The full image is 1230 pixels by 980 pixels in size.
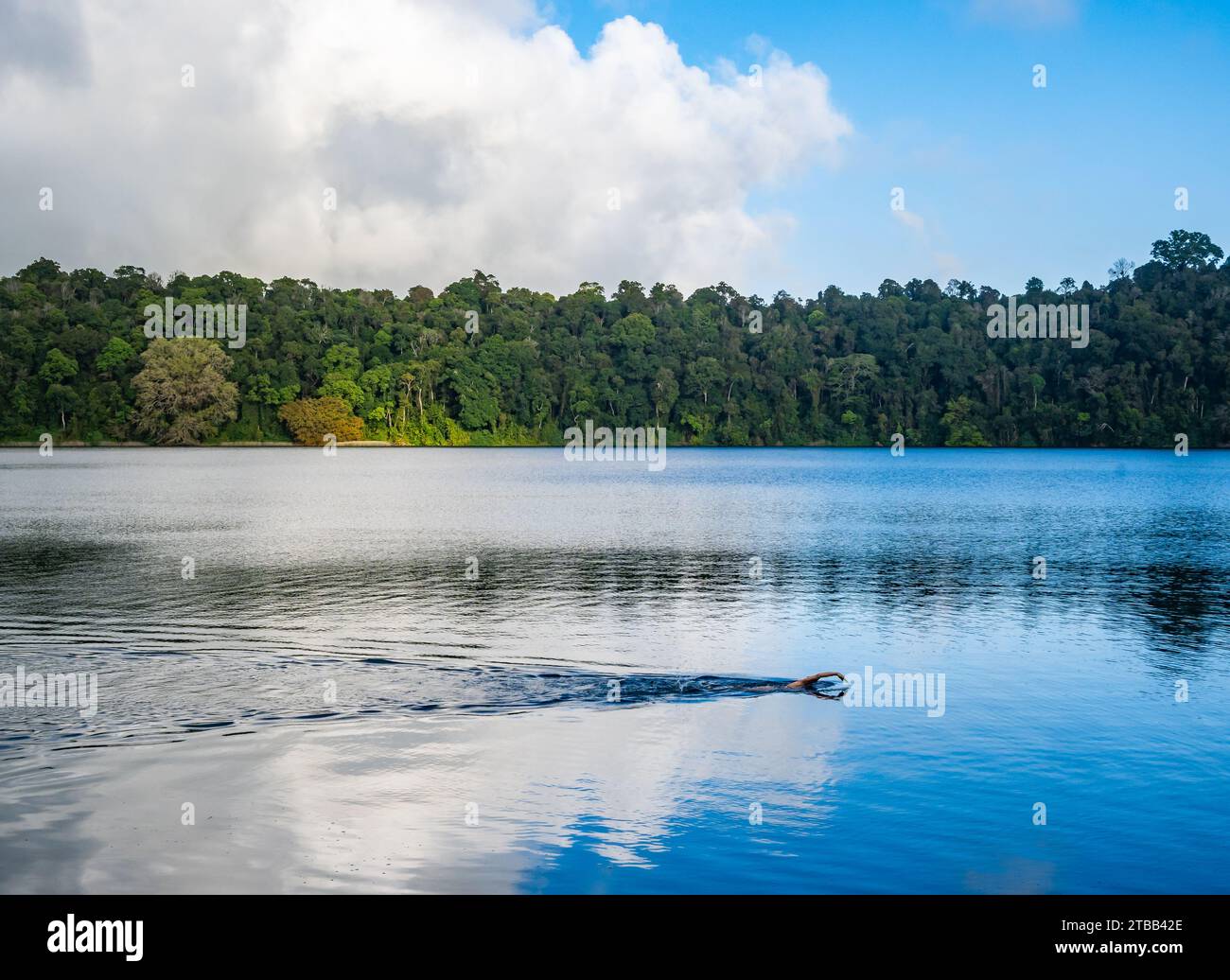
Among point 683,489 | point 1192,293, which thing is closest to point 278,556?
point 683,489

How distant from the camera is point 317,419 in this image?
6870 inches

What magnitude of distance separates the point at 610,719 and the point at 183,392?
157 meters

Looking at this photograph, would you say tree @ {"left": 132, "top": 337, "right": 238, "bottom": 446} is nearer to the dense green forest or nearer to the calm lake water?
the dense green forest

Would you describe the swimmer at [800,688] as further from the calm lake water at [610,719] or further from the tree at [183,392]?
the tree at [183,392]

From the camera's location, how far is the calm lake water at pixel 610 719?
11.4 meters

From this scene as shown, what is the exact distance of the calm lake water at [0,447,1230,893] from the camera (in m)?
Answer: 11.4

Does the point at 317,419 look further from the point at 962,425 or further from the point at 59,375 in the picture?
the point at 962,425

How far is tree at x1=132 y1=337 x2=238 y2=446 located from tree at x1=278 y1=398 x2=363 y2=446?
31.7 ft

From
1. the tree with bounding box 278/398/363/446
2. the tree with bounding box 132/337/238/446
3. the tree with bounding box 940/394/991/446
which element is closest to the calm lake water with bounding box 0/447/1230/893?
the tree with bounding box 132/337/238/446

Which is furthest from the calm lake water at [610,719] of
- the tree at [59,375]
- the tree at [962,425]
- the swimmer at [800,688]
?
the tree at [962,425]

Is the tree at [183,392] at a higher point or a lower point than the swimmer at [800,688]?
higher

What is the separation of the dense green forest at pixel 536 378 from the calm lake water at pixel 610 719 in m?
135

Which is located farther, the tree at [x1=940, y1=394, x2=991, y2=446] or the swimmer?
the tree at [x1=940, y1=394, x2=991, y2=446]

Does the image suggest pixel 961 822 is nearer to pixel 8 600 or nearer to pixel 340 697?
pixel 340 697
